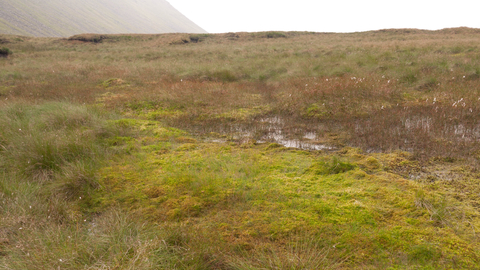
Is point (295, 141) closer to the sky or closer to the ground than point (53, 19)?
closer to the ground

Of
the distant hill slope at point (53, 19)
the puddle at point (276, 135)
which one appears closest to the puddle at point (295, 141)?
the puddle at point (276, 135)

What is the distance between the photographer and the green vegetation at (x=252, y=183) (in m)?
2.29

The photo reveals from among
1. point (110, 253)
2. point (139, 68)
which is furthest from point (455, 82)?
point (139, 68)

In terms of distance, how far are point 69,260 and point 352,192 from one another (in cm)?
300

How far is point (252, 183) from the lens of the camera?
3580mm

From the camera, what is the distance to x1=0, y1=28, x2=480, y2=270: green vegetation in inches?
90.0

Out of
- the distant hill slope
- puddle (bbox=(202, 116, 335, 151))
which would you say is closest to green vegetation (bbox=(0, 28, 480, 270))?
puddle (bbox=(202, 116, 335, 151))

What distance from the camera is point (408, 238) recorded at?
246 centimetres

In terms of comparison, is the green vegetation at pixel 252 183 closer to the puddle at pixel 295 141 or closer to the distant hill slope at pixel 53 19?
the puddle at pixel 295 141

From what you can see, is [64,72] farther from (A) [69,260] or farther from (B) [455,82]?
(B) [455,82]

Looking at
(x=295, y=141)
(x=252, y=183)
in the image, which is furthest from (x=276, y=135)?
(x=252, y=183)

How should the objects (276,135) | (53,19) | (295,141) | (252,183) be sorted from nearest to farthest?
(252,183) < (295,141) < (276,135) < (53,19)

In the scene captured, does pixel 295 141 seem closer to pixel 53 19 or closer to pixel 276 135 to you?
pixel 276 135

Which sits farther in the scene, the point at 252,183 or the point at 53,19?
the point at 53,19
